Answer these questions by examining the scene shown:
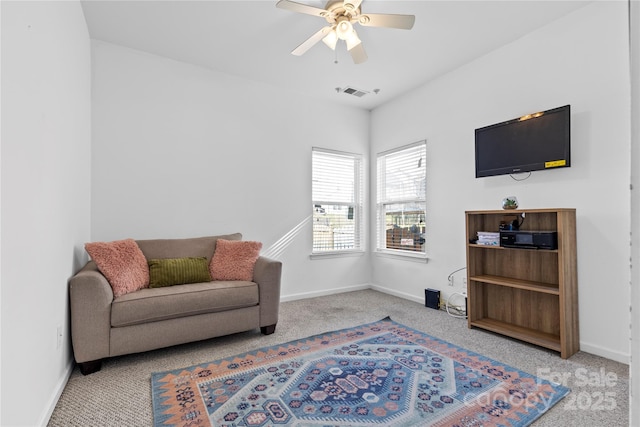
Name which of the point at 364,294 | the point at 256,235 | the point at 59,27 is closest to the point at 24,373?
→ the point at 59,27

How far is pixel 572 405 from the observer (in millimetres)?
1913

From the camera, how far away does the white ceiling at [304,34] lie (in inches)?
107

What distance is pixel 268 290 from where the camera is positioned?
9.89ft

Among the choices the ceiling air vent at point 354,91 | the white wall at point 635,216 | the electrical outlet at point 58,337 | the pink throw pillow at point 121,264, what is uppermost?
the ceiling air vent at point 354,91

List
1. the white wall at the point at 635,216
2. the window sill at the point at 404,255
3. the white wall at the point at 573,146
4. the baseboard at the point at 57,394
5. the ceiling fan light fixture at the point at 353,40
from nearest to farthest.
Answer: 1. the white wall at the point at 635,216
2. the baseboard at the point at 57,394
3. the white wall at the point at 573,146
4. the ceiling fan light fixture at the point at 353,40
5. the window sill at the point at 404,255

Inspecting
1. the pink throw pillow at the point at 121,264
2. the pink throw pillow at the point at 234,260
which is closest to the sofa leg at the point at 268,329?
the pink throw pillow at the point at 234,260

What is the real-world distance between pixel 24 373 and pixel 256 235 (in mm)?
2657

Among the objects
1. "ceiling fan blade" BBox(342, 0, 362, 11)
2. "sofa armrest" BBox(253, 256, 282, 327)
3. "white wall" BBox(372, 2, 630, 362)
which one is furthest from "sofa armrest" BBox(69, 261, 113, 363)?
"white wall" BBox(372, 2, 630, 362)

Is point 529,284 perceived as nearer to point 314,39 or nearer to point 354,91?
point 314,39

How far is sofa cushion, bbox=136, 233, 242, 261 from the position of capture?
3.10 meters

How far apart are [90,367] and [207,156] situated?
2.29 meters

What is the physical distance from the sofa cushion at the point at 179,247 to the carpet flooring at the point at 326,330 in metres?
0.86

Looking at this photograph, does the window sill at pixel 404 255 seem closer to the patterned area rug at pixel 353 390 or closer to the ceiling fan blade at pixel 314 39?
the patterned area rug at pixel 353 390

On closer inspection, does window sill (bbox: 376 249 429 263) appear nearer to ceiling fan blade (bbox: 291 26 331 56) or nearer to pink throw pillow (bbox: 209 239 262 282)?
pink throw pillow (bbox: 209 239 262 282)
